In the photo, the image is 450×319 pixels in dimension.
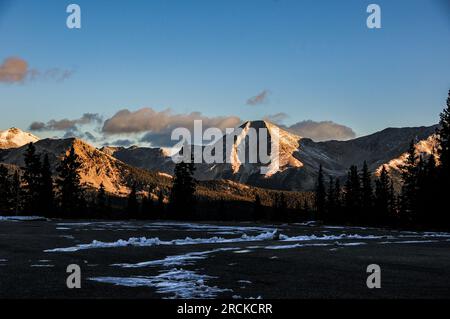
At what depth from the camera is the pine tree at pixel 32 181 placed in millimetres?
Result: 89438

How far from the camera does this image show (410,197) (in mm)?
88688

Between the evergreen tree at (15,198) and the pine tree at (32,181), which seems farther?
the evergreen tree at (15,198)

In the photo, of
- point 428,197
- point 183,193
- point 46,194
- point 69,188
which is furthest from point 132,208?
point 428,197

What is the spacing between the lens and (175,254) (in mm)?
19953

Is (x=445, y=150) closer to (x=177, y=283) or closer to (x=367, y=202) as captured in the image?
(x=367, y=202)

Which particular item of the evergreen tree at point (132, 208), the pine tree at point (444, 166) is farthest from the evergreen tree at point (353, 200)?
the evergreen tree at point (132, 208)

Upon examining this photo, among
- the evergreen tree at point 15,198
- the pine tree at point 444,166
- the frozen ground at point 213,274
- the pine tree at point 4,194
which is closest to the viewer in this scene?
the frozen ground at point 213,274

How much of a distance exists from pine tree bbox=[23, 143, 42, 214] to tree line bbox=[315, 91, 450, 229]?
6055 cm

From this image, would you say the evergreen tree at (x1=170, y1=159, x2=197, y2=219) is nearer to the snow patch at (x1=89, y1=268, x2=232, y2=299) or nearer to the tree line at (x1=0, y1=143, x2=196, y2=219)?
the tree line at (x1=0, y1=143, x2=196, y2=219)

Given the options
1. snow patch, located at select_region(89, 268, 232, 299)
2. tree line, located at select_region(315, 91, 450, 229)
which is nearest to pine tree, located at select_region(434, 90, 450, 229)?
tree line, located at select_region(315, 91, 450, 229)

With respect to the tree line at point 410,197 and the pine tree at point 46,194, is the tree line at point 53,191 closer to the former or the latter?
the pine tree at point 46,194

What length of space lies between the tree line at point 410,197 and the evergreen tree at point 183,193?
32.5m

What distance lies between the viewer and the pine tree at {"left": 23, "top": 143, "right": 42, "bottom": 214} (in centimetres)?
8944
